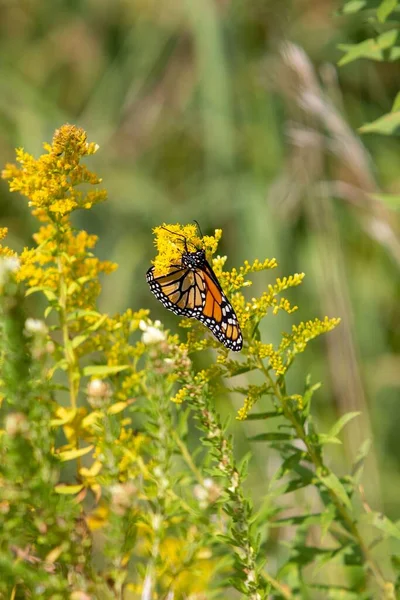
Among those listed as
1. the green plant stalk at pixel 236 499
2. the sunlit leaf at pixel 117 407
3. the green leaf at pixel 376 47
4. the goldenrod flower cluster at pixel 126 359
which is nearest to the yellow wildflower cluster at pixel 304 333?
the goldenrod flower cluster at pixel 126 359

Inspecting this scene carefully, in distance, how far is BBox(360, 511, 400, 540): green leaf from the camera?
1117 millimetres

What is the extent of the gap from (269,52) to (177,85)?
0.64 meters

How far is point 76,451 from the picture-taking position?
1057 mm

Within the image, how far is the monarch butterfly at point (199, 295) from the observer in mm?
1067

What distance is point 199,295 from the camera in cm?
125

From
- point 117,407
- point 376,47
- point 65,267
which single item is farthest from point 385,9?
point 117,407

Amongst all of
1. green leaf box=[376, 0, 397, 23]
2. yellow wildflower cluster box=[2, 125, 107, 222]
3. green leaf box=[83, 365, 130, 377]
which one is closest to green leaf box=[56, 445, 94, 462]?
green leaf box=[83, 365, 130, 377]

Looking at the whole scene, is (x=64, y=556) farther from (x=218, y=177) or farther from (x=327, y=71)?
(x=218, y=177)

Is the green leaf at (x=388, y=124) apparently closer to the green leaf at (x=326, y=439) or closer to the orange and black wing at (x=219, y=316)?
the orange and black wing at (x=219, y=316)

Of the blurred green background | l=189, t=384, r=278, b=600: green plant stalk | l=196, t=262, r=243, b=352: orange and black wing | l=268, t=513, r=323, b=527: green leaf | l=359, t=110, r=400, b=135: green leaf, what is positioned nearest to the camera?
l=189, t=384, r=278, b=600: green plant stalk

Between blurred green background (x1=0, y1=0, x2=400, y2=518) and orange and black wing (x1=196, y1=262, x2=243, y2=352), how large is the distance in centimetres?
116

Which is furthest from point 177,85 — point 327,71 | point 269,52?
point 327,71

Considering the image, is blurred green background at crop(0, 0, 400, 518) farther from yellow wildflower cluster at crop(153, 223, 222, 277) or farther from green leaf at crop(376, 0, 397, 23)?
yellow wildflower cluster at crop(153, 223, 222, 277)

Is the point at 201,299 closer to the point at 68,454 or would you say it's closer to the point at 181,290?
the point at 181,290
